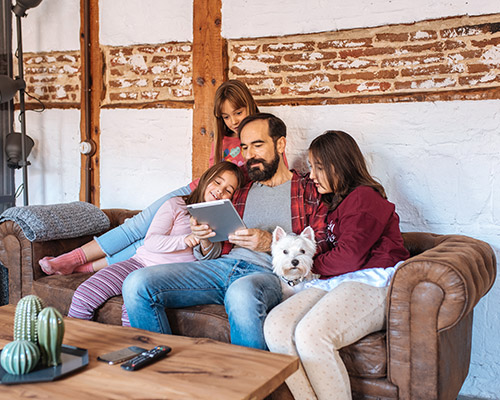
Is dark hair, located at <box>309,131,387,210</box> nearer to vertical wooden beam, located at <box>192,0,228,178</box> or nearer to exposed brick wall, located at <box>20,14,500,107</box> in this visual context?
exposed brick wall, located at <box>20,14,500,107</box>

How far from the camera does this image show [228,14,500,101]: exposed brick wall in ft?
9.33

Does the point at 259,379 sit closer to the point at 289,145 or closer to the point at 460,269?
the point at 460,269

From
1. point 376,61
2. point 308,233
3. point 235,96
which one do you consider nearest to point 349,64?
point 376,61

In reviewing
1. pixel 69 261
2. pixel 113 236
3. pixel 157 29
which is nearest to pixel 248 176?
pixel 113 236

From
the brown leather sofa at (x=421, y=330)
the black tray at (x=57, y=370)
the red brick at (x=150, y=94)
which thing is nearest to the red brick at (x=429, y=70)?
the brown leather sofa at (x=421, y=330)

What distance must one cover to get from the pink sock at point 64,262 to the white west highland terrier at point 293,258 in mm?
1321

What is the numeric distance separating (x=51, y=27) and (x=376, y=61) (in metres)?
2.68

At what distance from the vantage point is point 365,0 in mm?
3078

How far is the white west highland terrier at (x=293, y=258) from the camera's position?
95.0 inches

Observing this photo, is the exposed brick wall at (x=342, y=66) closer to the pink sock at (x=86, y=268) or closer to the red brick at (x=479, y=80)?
the red brick at (x=479, y=80)

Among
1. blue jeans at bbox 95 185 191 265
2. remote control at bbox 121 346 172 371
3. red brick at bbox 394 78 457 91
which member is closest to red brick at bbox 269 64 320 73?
red brick at bbox 394 78 457 91

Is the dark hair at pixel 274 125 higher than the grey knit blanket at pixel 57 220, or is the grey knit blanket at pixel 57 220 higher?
the dark hair at pixel 274 125

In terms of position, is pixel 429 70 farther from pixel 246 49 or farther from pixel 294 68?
pixel 246 49

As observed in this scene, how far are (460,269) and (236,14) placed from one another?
229 centimetres
